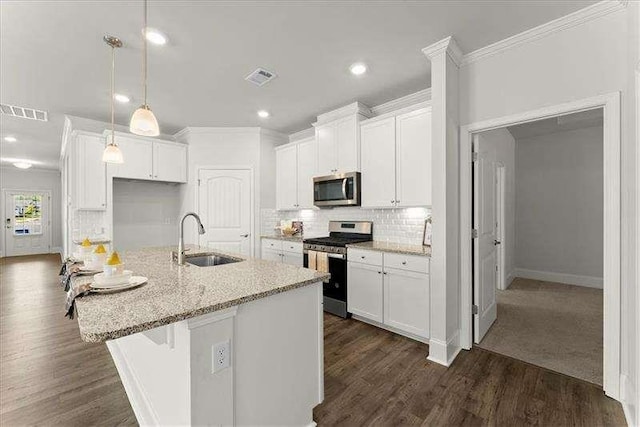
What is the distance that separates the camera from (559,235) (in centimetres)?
507

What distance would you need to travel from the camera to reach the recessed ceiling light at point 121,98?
339 centimetres

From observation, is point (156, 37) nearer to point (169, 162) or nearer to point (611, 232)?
point (169, 162)

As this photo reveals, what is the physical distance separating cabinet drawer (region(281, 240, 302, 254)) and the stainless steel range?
17cm

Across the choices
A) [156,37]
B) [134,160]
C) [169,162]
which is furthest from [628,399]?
[134,160]

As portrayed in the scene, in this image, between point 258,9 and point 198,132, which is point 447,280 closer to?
point 258,9

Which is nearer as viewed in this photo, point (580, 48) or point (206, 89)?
point (580, 48)

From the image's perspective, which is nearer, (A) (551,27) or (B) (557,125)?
(A) (551,27)

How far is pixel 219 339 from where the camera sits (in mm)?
1266

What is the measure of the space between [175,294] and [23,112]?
4.58 meters

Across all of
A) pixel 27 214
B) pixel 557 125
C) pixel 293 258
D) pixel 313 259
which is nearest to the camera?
pixel 313 259

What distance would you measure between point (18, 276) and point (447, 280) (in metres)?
7.82

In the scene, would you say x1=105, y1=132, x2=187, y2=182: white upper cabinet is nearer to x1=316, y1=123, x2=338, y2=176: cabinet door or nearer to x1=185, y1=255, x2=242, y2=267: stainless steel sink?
x1=316, y1=123, x2=338, y2=176: cabinet door

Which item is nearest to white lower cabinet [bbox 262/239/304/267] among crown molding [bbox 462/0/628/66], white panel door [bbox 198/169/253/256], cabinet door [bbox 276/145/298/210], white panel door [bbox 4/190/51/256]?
white panel door [bbox 198/169/253/256]

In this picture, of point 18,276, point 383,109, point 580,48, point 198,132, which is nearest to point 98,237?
point 198,132
